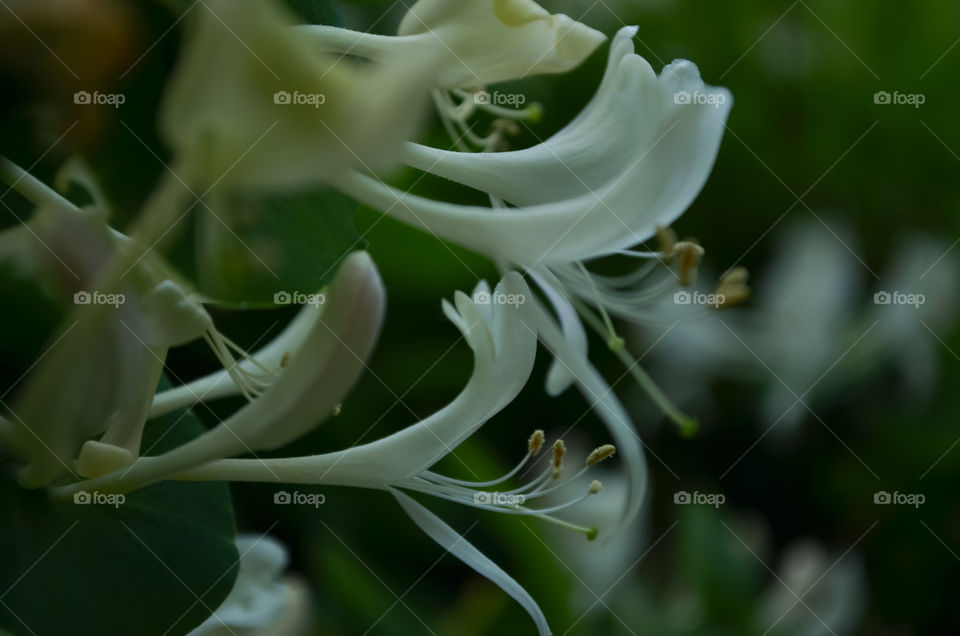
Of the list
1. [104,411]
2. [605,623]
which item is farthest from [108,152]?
[605,623]

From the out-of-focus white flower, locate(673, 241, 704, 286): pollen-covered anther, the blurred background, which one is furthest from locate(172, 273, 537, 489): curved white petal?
the out-of-focus white flower

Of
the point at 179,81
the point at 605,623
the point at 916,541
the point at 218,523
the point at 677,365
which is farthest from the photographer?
the point at 677,365

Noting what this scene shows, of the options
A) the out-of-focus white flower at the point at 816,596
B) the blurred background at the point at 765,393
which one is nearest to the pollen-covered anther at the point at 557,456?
the blurred background at the point at 765,393

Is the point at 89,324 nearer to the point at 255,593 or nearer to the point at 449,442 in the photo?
the point at 449,442

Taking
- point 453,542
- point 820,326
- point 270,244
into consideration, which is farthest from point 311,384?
point 820,326

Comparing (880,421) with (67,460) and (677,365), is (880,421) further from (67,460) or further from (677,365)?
(67,460)

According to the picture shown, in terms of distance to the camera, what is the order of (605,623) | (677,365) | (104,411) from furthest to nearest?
1. (677,365)
2. (605,623)
3. (104,411)

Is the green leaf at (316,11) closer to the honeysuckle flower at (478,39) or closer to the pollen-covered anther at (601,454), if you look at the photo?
the honeysuckle flower at (478,39)
